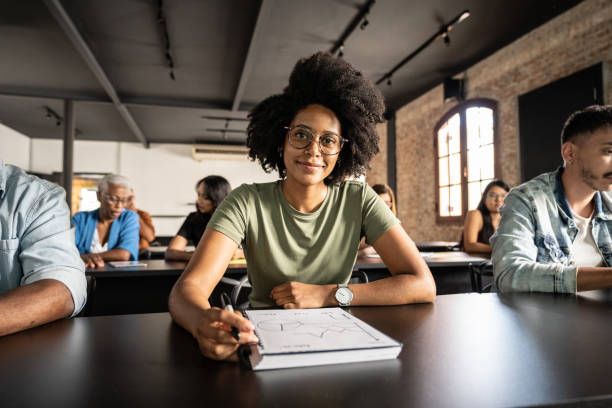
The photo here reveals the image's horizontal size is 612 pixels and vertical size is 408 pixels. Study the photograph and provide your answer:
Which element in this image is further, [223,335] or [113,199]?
[113,199]

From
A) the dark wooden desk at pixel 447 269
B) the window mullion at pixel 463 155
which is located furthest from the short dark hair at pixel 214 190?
the window mullion at pixel 463 155

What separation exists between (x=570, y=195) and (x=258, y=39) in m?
3.93

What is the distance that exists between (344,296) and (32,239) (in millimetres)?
944

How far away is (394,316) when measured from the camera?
3.52 ft

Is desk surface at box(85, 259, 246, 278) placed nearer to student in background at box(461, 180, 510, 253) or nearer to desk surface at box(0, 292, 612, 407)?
desk surface at box(0, 292, 612, 407)

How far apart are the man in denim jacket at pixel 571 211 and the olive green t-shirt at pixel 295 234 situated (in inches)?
22.6

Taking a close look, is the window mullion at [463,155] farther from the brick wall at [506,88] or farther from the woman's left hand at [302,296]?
the woman's left hand at [302,296]

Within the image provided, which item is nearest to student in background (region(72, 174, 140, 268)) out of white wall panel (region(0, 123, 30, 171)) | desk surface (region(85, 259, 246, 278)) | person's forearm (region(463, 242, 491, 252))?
desk surface (region(85, 259, 246, 278))

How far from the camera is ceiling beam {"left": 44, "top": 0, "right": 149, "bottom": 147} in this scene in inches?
165

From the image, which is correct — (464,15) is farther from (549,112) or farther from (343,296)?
(343,296)

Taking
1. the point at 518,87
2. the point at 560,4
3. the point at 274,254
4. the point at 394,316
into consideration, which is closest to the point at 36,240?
the point at 274,254

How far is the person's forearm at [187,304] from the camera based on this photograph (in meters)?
0.93

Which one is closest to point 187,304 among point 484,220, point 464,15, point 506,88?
point 484,220

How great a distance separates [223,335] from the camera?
722 mm
